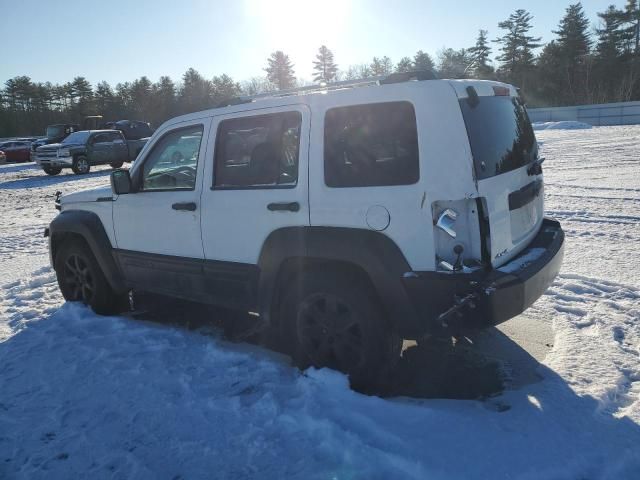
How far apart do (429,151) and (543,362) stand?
1.95 meters

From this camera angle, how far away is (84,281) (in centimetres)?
527

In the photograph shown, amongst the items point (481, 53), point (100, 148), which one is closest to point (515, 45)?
point (481, 53)

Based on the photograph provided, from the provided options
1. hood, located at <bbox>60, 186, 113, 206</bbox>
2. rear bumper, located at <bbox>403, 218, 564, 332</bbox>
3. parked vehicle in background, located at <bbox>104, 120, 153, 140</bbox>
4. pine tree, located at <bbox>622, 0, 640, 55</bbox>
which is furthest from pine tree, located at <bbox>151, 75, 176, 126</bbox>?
rear bumper, located at <bbox>403, 218, 564, 332</bbox>

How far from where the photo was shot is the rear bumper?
A: 113 inches

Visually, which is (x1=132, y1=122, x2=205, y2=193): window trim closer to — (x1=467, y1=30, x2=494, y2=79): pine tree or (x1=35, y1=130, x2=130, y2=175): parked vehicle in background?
(x1=35, y1=130, x2=130, y2=175): parked vehicle in background

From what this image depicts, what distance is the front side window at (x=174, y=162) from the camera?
4.21 metres

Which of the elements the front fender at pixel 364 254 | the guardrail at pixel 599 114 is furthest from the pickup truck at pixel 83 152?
the guardrail at pixel 599 114

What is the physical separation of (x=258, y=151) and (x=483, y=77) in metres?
60.9

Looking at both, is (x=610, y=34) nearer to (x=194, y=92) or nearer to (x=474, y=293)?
(x=194, y=92)

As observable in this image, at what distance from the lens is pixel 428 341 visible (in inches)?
164

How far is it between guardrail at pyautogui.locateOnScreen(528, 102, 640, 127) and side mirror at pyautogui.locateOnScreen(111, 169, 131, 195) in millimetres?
33584

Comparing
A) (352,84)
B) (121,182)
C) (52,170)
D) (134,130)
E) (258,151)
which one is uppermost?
(134,130)

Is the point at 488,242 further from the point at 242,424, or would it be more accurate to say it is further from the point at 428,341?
the point at 242,424

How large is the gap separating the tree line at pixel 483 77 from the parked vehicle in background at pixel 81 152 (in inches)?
741
